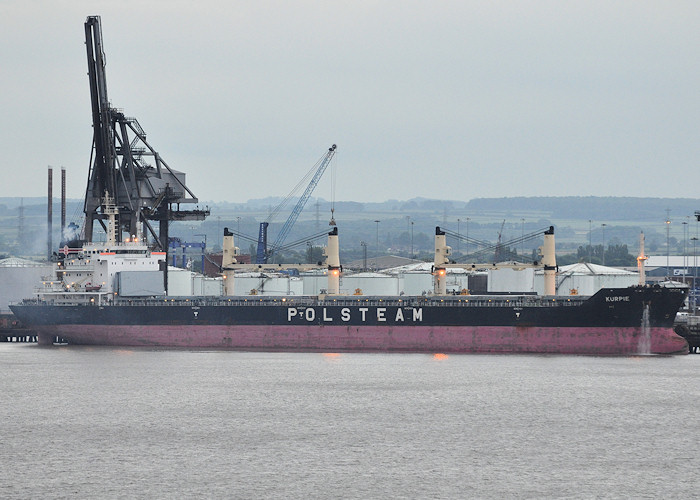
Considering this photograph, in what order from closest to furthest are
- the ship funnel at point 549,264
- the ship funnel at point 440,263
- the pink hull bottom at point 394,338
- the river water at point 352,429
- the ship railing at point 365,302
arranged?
the river water at point 352,429, the pink hull bottom at point 394,338, the ship railing at point 365,302, the ship funnel at point 549,264, the ship funnel at point 440,263

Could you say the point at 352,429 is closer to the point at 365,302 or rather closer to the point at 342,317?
the point at 342,317

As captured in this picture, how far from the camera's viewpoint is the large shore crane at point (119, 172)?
230 feet

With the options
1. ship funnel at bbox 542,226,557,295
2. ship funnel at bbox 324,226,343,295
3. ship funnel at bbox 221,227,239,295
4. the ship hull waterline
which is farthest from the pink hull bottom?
ship funnel at bbox 221,227,239,295

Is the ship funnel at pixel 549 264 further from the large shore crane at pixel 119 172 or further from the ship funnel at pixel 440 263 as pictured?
the large shore crane at pixel 119 172

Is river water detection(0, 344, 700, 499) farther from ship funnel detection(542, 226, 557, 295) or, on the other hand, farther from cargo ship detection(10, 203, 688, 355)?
ship funnel detection(542, 226, 557, 295)

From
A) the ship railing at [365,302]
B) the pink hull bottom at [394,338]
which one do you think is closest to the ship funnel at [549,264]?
the ship railing at [365,302]

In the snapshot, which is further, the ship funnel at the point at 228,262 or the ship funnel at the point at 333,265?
the ship funnel at the point at 228,262

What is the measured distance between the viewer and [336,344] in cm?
6066

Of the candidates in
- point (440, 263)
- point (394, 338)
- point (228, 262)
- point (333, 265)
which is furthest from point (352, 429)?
point (228, 262)

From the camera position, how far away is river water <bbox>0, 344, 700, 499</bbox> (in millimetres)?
30812

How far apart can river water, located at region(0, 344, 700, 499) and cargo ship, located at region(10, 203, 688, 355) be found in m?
3.28

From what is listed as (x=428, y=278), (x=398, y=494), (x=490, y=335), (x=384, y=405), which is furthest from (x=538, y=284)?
(x=398, y=494)

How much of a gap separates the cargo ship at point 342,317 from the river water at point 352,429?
129 inches

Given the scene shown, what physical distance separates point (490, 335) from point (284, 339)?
37.3ft
